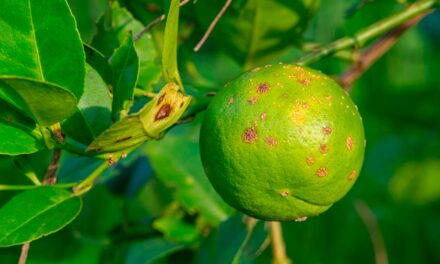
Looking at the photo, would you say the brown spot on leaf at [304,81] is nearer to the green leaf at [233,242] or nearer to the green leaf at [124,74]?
the green leaf at [124,74]

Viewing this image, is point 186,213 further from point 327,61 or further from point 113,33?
point 327,61

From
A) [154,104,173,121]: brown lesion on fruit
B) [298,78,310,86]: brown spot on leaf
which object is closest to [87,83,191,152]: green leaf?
[154,104,173,121]: brown lesion on fruit

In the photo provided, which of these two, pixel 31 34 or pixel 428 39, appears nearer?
pixel 31 34

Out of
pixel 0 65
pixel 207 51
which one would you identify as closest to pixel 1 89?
pixel 0 65

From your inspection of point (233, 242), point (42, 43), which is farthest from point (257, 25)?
point (42, 43)

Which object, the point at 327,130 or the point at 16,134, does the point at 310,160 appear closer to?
the point at 327,130
